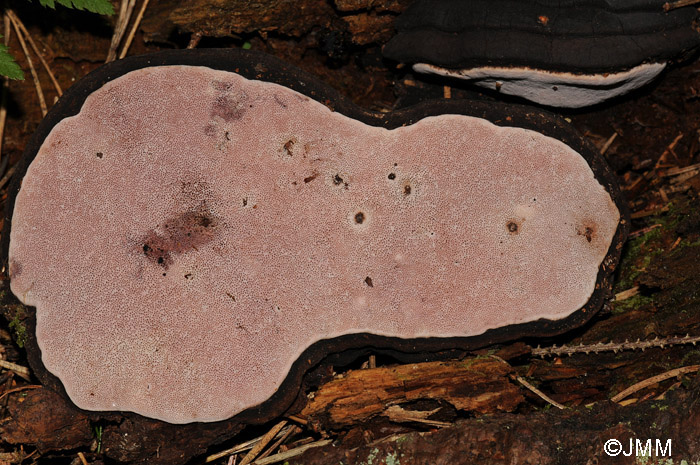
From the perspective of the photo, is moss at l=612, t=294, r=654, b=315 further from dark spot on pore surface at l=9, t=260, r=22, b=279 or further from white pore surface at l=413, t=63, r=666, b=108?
dark spot on pore surface at l=9, t=260, r=22, b=279

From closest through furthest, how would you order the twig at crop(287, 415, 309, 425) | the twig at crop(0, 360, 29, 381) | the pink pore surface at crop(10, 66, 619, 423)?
the pink pore surface at crop(10, 66, 619, 423), the twig at crop(287, 415, 309, 425), the twig at crop(0, 360, 29, 381)

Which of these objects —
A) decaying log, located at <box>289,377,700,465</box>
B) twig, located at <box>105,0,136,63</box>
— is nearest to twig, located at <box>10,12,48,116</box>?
twig, located at <box>105,0,136,63</box>

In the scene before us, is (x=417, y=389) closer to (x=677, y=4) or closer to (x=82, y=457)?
(x=82, y=457)

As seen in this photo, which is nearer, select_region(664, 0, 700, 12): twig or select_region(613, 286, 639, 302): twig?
select_region(664, 0, 700, 12): twig

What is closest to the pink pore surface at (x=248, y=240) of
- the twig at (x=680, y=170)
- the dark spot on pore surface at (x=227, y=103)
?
the dark spot on pore surface at (x=227, y=103)

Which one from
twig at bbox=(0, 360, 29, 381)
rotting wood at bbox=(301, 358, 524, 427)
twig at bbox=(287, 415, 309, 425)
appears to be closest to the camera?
rotting wood at bbox=(301, 358, 524, 427)

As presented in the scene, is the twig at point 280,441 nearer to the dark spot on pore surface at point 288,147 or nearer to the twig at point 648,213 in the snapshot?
the dark spot on pore surface at point 288,147

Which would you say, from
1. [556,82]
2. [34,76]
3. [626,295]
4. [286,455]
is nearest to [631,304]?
[626,295]
